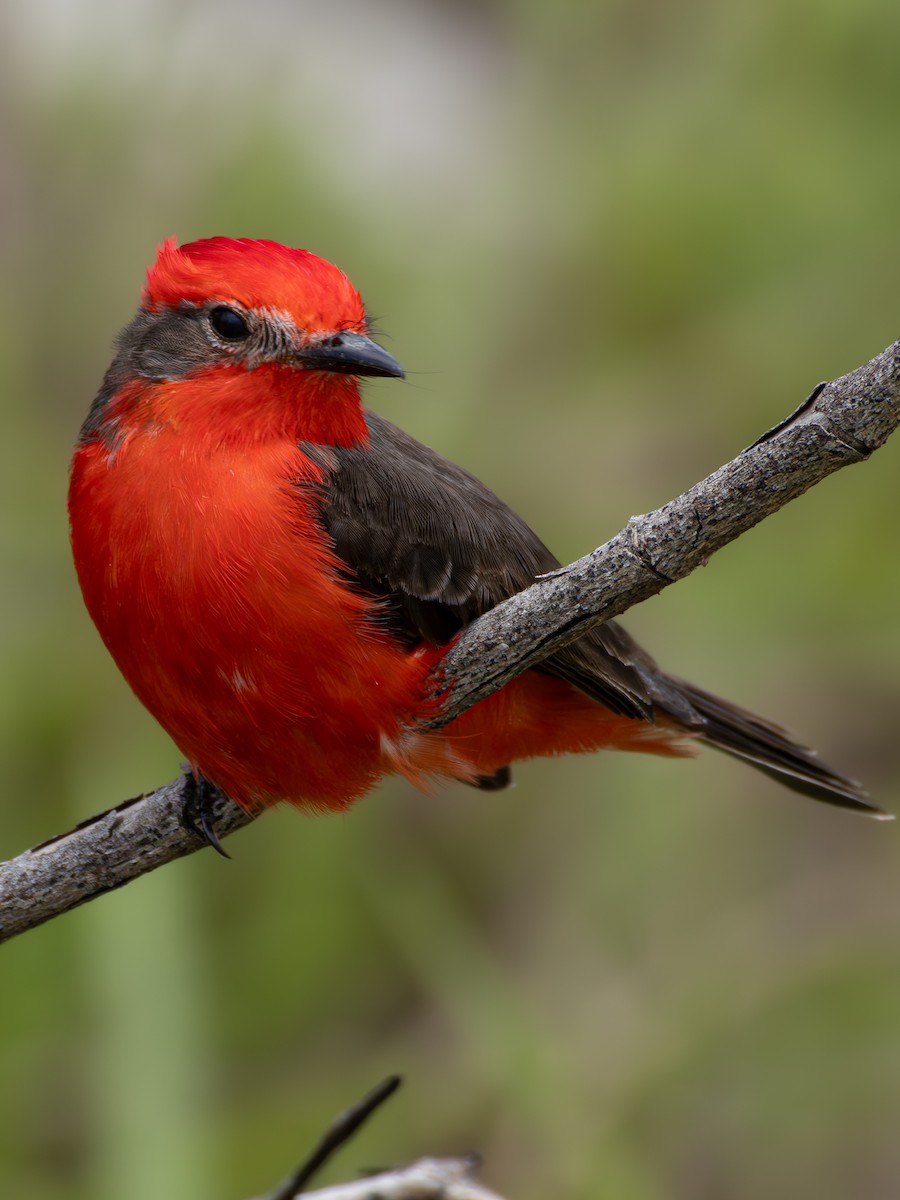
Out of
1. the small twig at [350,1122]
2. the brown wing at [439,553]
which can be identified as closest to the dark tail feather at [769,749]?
the brown wing at [439,553]

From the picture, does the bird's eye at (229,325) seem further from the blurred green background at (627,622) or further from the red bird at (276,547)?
the blurred green background at (627,622)

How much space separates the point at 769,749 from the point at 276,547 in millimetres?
1806

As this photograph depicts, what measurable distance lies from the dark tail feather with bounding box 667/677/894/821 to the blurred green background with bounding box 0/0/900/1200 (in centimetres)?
63

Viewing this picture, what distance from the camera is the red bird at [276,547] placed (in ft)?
11.7

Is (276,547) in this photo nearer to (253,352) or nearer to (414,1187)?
(253,352)

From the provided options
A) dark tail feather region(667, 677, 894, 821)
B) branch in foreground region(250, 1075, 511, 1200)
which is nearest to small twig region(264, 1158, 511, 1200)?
branch in foreground region(250, 1075, 511, 1200)

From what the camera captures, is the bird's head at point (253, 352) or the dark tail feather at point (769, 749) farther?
the dark tail feather at point (769, 749)

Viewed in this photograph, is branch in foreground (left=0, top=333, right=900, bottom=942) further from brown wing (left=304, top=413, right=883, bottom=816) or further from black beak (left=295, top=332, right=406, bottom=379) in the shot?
black beak (left=295, top=332, right=406, bottom=379)

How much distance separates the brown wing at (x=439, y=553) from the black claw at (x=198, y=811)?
619 millimetres

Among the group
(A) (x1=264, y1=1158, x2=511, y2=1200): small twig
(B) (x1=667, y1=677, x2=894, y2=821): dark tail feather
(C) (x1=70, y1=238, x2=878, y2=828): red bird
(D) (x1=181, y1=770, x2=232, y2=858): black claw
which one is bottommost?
(A) (x1=264, y1=1158, x2=511, y2=1200): small twig

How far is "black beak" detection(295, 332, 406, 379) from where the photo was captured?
12.0ft

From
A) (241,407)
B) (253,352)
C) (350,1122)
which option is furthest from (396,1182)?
(253,352)

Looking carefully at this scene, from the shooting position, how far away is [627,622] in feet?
18.4

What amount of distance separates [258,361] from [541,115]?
2.92 metres
